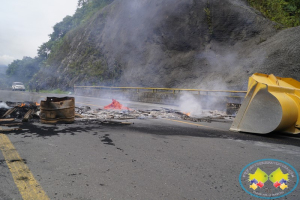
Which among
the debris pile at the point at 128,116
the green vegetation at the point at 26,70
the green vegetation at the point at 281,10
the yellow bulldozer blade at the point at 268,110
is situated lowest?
the debris pile at the point at 128,116

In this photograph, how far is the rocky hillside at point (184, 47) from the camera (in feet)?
66.5

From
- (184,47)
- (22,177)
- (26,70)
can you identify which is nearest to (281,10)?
(184,47)

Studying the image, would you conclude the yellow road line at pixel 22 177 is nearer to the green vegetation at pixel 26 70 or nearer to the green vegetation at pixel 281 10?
the green vegetation at pixel 281 10

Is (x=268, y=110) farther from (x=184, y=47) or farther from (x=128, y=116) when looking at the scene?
(x=184, y=47)

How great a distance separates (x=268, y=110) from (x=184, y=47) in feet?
75.7

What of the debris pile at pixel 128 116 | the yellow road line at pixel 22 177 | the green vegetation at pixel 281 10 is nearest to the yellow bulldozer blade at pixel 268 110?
the debris pile at pixel 128 116

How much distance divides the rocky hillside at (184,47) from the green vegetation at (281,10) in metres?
1.60

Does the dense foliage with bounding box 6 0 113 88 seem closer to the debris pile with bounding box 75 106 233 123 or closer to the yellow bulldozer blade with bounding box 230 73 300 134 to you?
the debris pile with bounding box 75 106 233 123

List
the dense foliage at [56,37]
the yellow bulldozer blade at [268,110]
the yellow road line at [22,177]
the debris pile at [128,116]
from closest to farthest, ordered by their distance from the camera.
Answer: the yellow road line at [22,177]
the yellow bulldozer blade at [268,110]
the debris pile at [128,116]
the dense foliage at [56,37]

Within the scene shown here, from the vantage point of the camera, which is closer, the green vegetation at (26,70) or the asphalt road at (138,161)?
the asphalt road at (138,161)

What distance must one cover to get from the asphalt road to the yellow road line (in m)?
0.05

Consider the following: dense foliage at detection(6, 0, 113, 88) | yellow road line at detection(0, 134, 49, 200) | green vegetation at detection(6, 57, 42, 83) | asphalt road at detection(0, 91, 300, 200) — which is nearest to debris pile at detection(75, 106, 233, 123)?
asphalt road at detection(0, 91, 300, 200)

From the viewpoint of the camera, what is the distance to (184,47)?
2781 centimetres

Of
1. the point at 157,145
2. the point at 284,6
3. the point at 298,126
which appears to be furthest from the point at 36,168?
the point at 284,6
